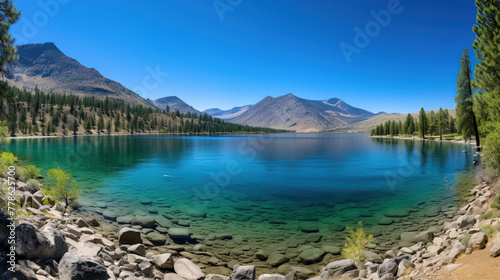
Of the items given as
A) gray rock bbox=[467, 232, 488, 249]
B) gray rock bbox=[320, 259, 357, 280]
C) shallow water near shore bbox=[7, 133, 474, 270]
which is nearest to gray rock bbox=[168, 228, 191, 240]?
shallow water near shore bbox=[7, 133, 474, 270]

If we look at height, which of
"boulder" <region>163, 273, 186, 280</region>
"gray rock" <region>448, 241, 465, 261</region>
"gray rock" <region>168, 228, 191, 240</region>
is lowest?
"gray rock" <region>168, 228, 191, 240</region>

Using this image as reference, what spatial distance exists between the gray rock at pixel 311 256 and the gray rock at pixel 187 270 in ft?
17.8

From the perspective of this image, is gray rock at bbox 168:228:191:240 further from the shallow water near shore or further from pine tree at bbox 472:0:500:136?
pine tree at bbox 472:0:500:136

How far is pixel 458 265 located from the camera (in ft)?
29.5

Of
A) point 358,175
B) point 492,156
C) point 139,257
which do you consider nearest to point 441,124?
point 358,175

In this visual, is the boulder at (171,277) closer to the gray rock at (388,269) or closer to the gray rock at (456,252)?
the gray rock at (388,269)

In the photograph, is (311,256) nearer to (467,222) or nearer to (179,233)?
(179,233)

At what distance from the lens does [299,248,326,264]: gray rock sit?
1372 cm

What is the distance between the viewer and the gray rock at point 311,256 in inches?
540

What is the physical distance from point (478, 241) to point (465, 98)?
246ft

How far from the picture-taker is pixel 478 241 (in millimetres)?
9984

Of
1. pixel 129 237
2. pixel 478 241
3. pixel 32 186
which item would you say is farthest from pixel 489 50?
pixel 32 186

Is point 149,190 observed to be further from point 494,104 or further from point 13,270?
point 494,104

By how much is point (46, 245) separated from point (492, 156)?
32408mm
